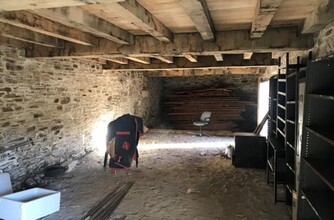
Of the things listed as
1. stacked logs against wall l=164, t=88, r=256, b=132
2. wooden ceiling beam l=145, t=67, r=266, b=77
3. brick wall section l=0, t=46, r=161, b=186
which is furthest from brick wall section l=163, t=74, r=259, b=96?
brick wall section l=0, t=46, r=161, b=186

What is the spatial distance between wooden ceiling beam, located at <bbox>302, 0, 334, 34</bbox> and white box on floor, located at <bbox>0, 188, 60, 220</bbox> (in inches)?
121

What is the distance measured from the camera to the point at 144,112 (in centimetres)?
875

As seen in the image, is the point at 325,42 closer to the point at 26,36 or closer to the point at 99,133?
the point at 26,36

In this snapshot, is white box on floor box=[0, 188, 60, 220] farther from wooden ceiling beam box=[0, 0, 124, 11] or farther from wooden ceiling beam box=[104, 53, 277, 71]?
wooden ceiling beam box=[104, 53, 277, 71]

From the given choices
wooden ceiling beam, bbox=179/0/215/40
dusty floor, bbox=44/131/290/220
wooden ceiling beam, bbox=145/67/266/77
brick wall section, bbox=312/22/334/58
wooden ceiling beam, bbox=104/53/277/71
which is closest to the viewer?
wooden ceiling beam, bbox=179/0/215/40

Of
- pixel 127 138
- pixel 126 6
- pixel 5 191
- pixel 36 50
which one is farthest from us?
pixel 127 138

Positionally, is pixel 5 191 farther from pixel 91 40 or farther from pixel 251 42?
pixel 251 42

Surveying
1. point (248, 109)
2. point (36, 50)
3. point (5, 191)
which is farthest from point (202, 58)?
point (248, 109)

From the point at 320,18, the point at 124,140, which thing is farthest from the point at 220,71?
the point at 320,18

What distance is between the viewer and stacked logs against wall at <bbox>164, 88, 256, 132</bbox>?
31.6 feet

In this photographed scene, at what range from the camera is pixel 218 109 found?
381 inches

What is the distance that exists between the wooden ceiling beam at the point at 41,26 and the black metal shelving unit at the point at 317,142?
2.41m

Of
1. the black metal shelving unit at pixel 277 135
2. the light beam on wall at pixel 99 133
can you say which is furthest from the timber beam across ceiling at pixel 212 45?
the light beam on wall at pixel 99 133

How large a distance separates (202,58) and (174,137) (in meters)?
2.92
